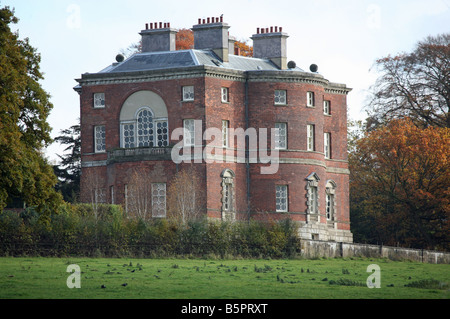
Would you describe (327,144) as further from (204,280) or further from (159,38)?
(204,280)

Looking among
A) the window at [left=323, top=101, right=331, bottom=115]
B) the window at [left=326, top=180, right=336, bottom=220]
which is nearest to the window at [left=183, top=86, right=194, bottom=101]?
the window at [left=323, top=101, right=331, bottom=115]

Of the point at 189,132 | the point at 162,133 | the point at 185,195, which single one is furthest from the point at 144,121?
the point at 185,195

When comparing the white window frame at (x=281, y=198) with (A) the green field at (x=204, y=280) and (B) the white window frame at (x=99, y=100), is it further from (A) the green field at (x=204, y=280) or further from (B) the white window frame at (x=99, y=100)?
(A) the green field at (x=204, y=280)

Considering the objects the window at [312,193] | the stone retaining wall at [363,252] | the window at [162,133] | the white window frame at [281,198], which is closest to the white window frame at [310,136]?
the window at [312,193]

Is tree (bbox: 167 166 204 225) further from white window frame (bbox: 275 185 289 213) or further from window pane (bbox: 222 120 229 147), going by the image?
white window frame (bbox: 275 185 289 213)

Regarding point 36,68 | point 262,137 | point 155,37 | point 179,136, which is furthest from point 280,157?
point 36,68

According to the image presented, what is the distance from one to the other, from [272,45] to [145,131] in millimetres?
12063

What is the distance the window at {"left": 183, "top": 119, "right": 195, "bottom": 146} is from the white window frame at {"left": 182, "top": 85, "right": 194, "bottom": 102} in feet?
4.34

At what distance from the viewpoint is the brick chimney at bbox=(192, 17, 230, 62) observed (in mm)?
67875

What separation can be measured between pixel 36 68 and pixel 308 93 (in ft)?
85.8

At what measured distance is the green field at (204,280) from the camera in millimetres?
31125

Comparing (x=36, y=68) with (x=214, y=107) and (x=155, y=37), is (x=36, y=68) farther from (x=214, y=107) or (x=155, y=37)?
(x=155, y=37)

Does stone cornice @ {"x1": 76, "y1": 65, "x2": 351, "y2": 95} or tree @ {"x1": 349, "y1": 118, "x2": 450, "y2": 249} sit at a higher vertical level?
stone cornice @ {"x1": 76, "y1": 65, "x2": 351, "y2": 95}
